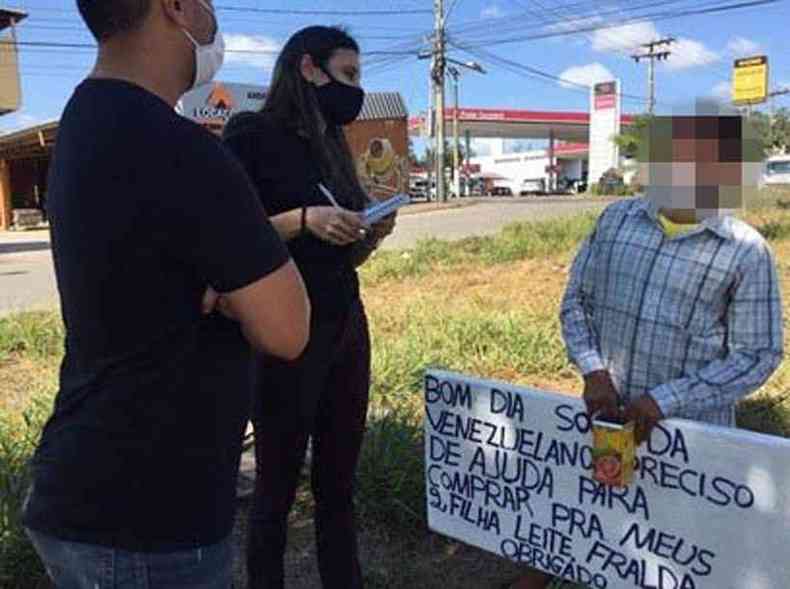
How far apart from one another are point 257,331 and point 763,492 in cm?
130

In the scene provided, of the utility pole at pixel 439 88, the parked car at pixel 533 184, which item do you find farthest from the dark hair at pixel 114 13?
the parked car at pixel 533 184

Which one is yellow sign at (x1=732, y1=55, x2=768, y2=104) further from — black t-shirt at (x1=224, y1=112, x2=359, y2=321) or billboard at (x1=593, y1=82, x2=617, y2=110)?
billboard at (x1=593, y1=82, x2=617, y2=110)

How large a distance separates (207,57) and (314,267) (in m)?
0.94

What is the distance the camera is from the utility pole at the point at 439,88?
34531 mm

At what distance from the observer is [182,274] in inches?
53.8

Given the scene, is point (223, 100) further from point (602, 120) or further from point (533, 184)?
point (533, 184)

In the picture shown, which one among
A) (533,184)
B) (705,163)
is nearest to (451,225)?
(705,163)

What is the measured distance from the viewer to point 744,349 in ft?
7.09

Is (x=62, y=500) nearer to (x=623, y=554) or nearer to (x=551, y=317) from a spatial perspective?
(x=623, y=554)

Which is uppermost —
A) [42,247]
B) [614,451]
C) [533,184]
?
[533,184]

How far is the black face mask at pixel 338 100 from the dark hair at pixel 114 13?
1095mm

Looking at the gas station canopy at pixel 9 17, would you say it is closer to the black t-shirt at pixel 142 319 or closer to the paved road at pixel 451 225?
the paved road at pixel 451 225

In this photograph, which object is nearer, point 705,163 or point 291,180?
point 705,163

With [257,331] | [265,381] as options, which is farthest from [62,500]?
[265,381]
